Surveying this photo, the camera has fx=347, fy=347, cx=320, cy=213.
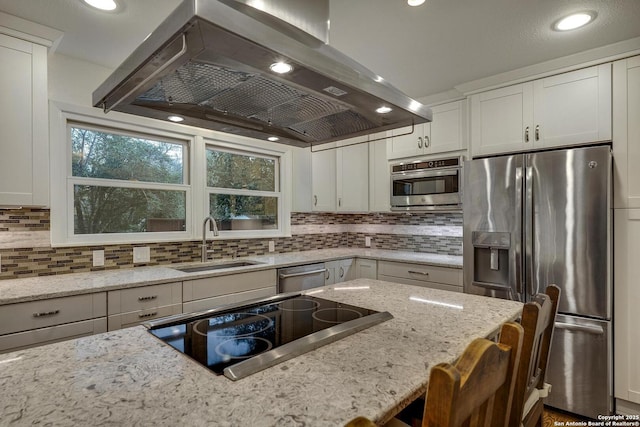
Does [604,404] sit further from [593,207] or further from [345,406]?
[345,406]

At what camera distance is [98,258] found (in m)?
2.52

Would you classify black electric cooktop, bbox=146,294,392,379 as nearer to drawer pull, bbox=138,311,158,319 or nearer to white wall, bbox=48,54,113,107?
drawer pull, bbox=138,311,158,319

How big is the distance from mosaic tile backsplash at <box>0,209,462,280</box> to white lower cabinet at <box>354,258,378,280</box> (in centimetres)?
64

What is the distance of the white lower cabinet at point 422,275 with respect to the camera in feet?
9.71

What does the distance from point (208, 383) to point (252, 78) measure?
2.93 feet

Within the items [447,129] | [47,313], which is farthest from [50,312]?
[447,129]

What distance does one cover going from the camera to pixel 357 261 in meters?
3.66

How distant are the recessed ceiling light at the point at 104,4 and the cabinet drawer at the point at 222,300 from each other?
179 centimetres

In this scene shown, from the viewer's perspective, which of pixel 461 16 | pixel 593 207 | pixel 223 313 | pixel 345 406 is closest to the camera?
pixel 345 406

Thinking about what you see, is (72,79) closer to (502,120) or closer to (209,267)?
(209,267)

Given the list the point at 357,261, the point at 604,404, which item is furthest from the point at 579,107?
the point at 357,261

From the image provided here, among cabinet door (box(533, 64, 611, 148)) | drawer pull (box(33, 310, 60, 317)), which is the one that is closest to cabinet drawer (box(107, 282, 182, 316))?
drawer pull (box(33, 310, 60, 317))

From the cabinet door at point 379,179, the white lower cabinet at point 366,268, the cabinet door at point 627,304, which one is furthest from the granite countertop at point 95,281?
the cabinet door at point 627,304

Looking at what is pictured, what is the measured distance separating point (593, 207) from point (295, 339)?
7.15 ft
